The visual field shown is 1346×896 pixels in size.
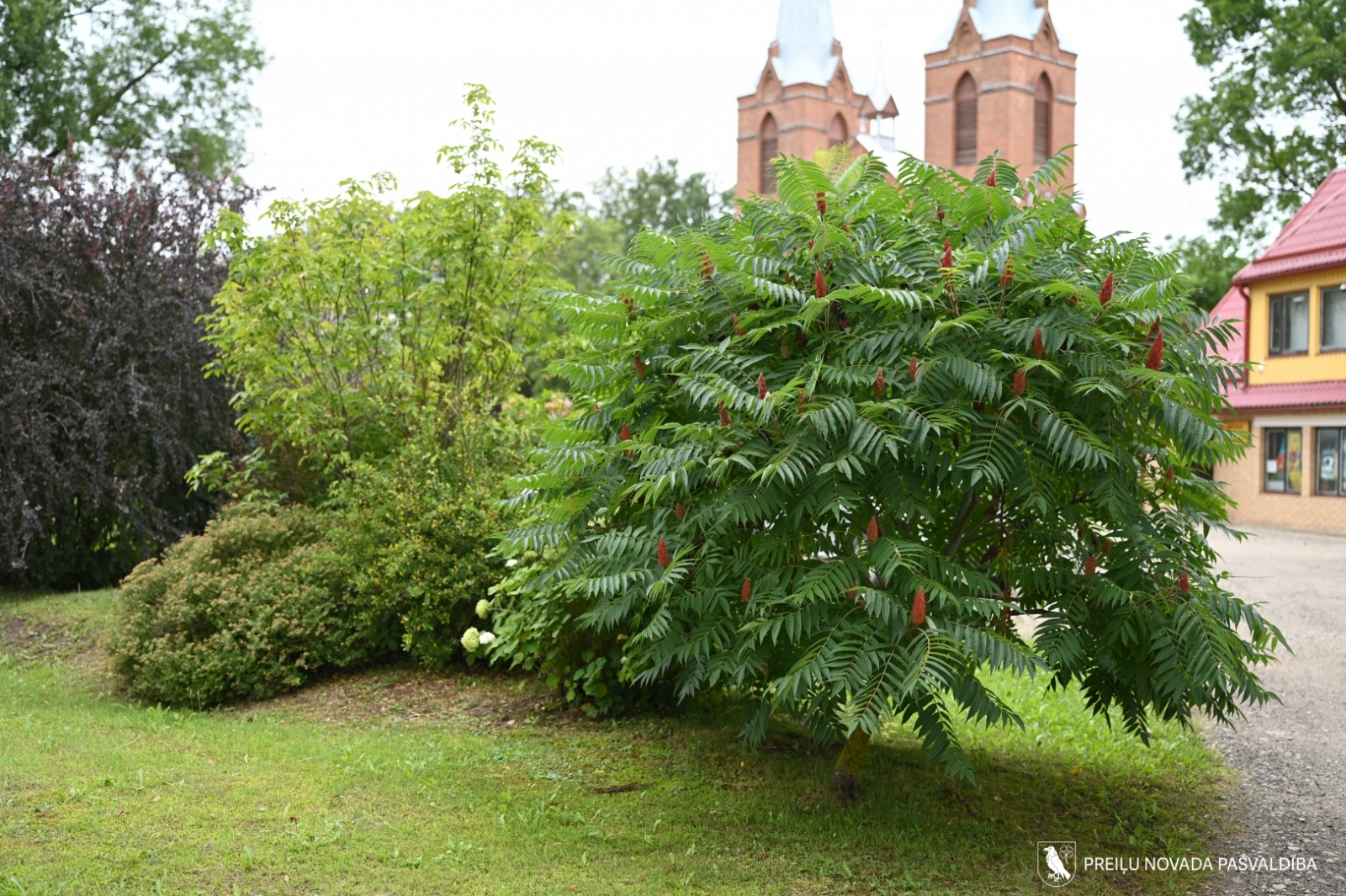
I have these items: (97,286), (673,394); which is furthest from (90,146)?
(673,394)

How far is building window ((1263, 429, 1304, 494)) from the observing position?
28547 millimetres

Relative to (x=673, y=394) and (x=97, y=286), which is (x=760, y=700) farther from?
(x=97, y=286)

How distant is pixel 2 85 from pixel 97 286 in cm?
1411

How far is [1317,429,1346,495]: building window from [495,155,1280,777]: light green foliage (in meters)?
24.4

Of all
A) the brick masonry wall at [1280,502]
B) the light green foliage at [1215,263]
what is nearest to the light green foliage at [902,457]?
the brick masonry wall at [1280,502]

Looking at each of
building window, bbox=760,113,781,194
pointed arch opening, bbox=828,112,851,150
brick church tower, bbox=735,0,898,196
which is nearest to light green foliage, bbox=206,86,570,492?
brick church tower, bbox=735,0,898,196

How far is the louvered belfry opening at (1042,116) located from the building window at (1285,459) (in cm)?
3039

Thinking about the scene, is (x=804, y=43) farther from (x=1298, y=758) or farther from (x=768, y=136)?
(x=1298, y=758)

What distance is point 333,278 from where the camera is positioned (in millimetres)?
11711

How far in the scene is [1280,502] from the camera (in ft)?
95.5

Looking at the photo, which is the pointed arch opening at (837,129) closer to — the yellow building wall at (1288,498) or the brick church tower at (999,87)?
the brick church tower at (999,87)

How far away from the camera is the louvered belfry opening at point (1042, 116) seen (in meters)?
56.4

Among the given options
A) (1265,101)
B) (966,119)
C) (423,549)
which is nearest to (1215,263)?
(1265,101)

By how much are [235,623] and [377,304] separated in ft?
12.6
